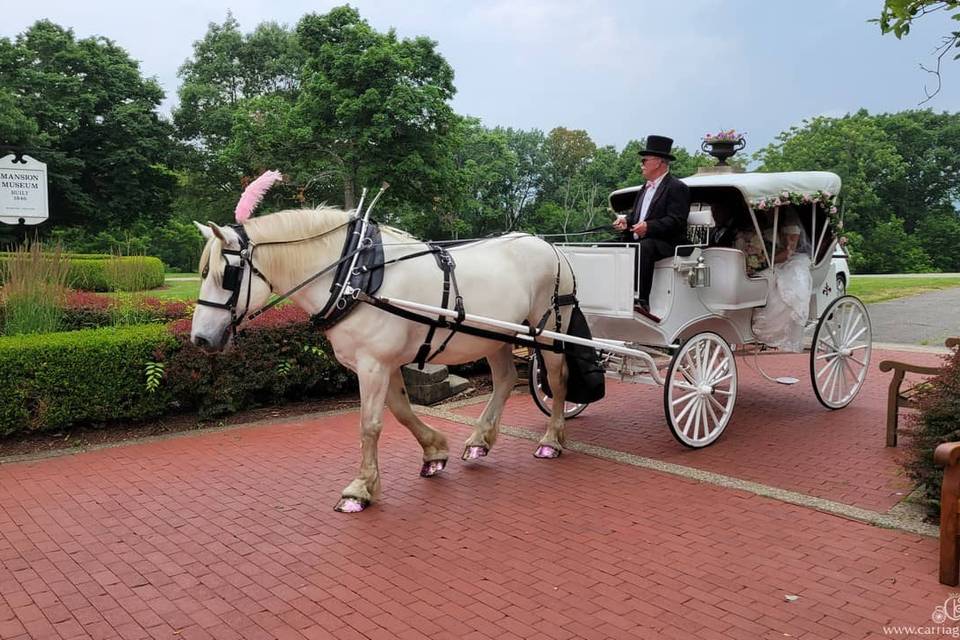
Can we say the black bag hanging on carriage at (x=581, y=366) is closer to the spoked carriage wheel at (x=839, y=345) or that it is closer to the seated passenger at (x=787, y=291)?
the seated passenger at (x=787, y=291)

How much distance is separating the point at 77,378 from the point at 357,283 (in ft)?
11.3

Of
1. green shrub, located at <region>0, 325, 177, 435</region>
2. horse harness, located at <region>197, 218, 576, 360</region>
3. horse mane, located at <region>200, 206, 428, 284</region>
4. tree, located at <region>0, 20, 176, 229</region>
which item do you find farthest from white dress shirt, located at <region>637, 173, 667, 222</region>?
tree, located at <region>0, 20, 176, 229</region>

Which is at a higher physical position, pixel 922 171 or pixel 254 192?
pixel 922 171

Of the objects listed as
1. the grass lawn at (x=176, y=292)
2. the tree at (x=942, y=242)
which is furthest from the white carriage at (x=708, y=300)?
the tree at (x=942, y=242)

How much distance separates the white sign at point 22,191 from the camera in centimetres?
918

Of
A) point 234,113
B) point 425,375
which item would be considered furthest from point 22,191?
point 234,113

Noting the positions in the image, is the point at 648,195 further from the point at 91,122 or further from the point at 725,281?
the point at 91,122

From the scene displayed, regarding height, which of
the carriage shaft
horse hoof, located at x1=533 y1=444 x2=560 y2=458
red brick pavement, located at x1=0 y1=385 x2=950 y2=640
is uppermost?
the carriage shaft

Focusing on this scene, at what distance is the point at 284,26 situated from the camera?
4075 centimetres

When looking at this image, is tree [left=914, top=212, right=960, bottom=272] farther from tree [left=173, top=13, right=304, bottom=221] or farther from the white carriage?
the white carriage

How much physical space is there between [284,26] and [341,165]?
2135cm

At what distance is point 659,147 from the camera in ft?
20.3

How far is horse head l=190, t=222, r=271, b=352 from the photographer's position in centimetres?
439

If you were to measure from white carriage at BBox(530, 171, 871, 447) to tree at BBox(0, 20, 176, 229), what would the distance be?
28.4m
